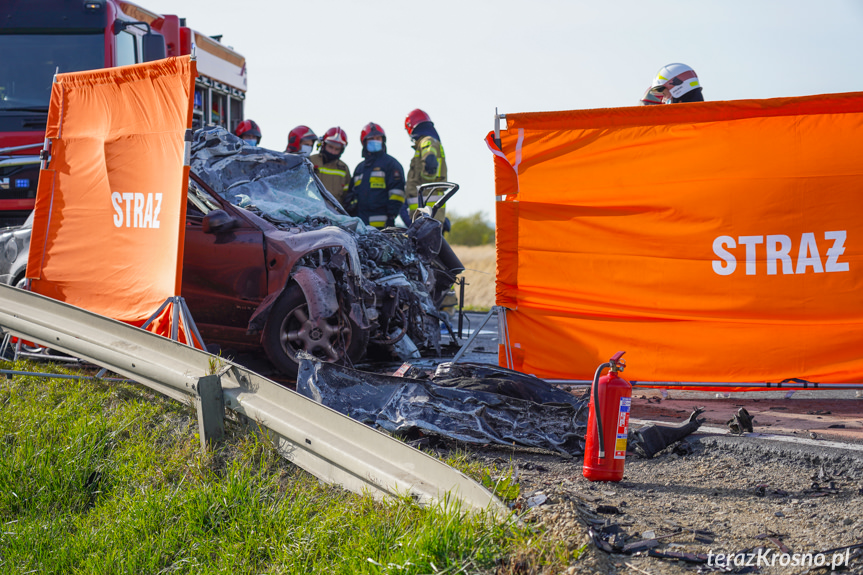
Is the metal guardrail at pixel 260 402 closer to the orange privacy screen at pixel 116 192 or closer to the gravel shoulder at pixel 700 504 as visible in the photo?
the gravel shoulder at pixel 700 504

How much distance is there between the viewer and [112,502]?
150 inches

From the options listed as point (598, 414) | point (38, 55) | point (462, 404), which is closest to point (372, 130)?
point (38, 55)

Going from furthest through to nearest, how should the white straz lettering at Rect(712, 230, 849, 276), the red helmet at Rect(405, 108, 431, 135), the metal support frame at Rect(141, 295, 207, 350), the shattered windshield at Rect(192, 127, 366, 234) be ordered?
1. the red helmet at Rect(405, 108, 431, 135)
2. the shattered windshield at Rect(192, 127, 366, 234)
3. the white straz lettering at Rect(712, 230, 849, 276)
4. the metal support frame at Rect(141, 295, 207, 350)

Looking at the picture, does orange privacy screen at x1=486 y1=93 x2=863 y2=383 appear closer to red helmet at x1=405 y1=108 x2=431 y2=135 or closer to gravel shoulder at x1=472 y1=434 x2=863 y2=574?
gravel shoulder at x1=472 y1=434 x2=863 y2=574

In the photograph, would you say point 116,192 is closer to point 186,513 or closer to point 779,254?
point 186,513

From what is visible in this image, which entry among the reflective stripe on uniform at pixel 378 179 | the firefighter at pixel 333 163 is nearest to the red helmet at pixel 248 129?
the firefighter at pixel 333 163

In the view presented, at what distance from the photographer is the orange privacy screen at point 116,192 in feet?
Result: 17.1

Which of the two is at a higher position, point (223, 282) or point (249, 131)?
point (249, 131)

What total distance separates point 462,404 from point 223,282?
2.57 meters

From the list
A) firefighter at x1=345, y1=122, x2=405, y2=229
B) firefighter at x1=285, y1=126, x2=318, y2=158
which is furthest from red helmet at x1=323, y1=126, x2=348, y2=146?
firefighter at x1=285, y1=126, x2=318, y2=158

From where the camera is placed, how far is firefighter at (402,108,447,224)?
11.3 meters

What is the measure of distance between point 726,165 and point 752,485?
106 inches

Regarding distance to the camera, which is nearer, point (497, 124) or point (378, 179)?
point (497, 124)

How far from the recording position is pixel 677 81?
7461 mm
